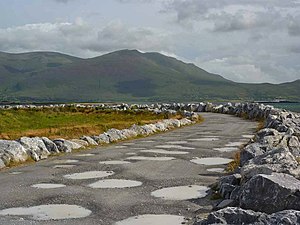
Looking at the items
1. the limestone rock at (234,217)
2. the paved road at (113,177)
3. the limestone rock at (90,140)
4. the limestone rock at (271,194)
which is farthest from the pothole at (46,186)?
the limestone rock at (90,140)

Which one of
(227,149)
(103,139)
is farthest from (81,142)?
(227,149)

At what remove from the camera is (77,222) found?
10.6m

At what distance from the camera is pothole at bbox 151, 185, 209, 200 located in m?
13.0

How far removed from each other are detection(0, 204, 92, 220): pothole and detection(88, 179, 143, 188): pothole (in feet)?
8.73

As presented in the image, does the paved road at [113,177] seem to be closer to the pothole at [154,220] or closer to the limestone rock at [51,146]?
the pothole at [154,220]

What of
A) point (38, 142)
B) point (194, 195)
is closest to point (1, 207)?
point (194, 195)

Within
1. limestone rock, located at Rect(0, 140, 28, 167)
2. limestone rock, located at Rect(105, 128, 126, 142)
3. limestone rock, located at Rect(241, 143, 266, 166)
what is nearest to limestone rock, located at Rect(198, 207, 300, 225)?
limestone rock, located at Rect(241, 143, 266, 166)

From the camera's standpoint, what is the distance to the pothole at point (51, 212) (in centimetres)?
1108

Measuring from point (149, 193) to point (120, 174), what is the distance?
3.28m

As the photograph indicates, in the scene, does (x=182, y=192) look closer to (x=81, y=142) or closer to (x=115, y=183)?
(x=115, y=183)

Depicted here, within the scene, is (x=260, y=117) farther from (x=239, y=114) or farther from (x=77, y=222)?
(x=77, y=222)

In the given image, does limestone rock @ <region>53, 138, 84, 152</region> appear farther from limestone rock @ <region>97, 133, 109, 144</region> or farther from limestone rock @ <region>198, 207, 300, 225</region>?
limestone rock @ <region>198, 207, 300, 225</region>

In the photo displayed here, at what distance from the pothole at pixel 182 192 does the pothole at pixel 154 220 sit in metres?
1.89

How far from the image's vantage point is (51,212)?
451 inches
